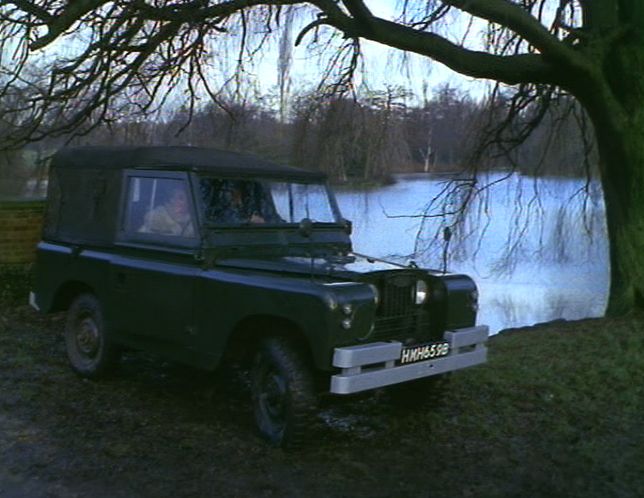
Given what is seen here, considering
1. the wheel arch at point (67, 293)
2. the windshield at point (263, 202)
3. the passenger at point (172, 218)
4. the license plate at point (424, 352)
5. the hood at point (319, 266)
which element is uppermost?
the windshield at point (263, 202)

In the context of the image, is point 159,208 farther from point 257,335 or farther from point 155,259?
point 257,335

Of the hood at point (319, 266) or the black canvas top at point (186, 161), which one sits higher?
the black canvas top at point (186, 161)

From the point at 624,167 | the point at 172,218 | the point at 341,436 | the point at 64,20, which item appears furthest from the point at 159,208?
the point at 624,167

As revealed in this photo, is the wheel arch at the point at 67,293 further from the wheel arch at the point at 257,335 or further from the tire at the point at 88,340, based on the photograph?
the wheel arch at the point at 257,335

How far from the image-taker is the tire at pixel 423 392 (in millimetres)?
6566

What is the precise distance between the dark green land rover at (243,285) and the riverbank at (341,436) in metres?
0.35

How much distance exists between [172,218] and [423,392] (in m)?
2.29

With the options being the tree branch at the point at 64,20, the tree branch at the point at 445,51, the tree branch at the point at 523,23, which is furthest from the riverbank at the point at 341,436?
the tree branch at the point at 64,20

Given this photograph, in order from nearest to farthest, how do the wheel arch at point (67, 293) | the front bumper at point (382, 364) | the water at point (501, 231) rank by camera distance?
the front bumper at point (382, 364) → the wheel arch at point (67, 293) → the water at point (501, 231)

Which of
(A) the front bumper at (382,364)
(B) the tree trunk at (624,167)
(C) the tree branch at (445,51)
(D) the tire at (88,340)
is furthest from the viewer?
(B) the tree trunk at (624,167)

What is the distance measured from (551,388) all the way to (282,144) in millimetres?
6195

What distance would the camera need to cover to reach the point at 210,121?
43.1 ft

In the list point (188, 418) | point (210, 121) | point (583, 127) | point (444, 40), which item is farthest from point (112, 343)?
point (583, 127)

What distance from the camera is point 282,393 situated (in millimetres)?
5645
